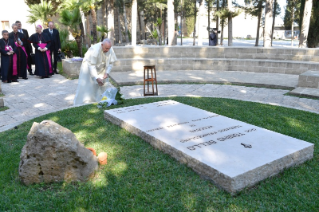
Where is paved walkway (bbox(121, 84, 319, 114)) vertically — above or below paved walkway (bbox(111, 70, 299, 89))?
below

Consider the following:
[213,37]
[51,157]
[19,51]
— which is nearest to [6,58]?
[19,51]

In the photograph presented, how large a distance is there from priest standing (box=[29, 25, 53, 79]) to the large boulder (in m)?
8.52

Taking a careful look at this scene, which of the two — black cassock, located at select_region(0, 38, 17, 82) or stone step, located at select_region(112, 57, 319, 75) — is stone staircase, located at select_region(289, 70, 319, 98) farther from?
black cassock, located at select_region(0, 38, 17, 82)

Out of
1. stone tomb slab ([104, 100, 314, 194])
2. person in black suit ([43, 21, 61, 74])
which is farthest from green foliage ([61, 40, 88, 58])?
stone tomb slab ([104, 100, 314, 194])

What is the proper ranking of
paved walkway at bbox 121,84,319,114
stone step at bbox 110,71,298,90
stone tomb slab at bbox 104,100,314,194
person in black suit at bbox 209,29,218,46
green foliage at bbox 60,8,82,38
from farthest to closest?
person in black suit at bbox 209,29,218,46 → green foliage at bbox 60,8,82,38 → stone step at bbox 110,71,298,90 → paved walkway at bbox 121,84,319,114 → stone tomb slab at bbox 104,100,314,194

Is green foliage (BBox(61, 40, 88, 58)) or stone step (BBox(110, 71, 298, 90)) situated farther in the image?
green foliage (BBox(61, 40, 88, 58))

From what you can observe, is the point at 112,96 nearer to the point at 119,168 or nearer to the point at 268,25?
the point at 119,168

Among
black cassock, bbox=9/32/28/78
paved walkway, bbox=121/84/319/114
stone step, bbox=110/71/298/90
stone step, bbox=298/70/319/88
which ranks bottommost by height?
paved walkway, bbox=121/84/319/114

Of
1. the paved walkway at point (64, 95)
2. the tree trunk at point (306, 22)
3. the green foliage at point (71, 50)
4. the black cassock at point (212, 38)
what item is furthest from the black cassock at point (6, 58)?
the tree trunk at point (306, 22)

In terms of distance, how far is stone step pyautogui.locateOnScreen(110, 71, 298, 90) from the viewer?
8711 mm

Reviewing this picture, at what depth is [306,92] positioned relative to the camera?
7137 millimetres

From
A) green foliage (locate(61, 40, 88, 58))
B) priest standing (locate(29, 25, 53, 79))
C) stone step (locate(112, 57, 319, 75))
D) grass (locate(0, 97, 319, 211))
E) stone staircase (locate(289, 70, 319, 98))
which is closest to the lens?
grass (locate(0, 97, 319, 211))

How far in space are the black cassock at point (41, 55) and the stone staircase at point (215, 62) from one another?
2.45 meters

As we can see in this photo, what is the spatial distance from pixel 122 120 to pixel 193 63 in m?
7.56
